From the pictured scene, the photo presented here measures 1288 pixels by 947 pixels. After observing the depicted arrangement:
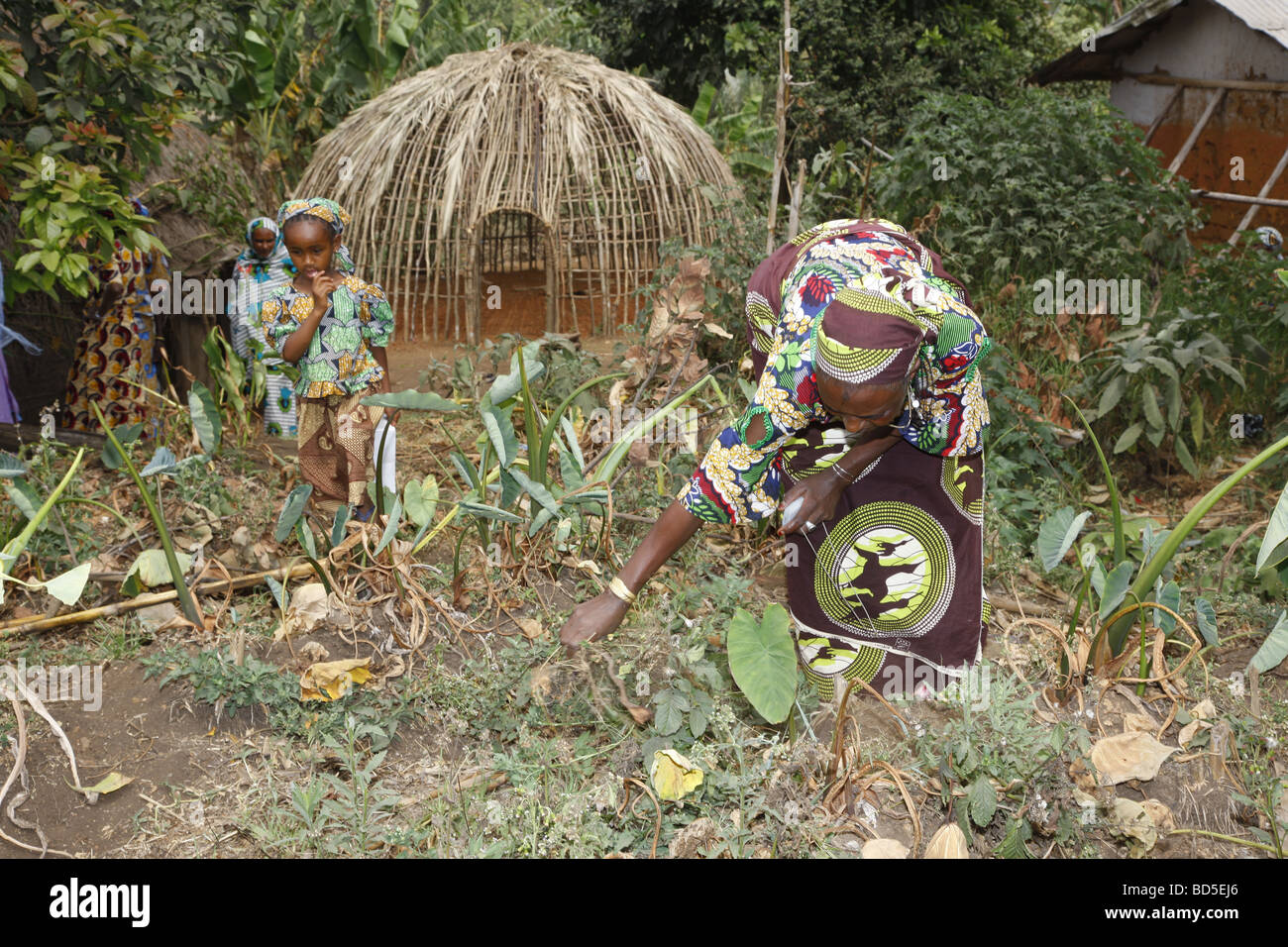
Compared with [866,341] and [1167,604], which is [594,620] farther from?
[1167,604]

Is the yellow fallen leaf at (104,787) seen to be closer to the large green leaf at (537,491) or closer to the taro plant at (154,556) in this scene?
the taro plant at (154,556)

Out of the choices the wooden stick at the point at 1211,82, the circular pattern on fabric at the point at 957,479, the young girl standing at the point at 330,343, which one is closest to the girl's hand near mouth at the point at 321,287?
the young girl standing at the point at 330,343

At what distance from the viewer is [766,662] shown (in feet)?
8.05

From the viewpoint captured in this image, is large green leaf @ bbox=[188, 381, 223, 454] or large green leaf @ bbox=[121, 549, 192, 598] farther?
large green leaf @ bbox=[188, 381, 223, 454]

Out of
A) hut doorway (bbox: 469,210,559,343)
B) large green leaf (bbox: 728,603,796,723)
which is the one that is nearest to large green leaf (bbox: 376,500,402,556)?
large green leaf (bbox: 728,603,796,723)

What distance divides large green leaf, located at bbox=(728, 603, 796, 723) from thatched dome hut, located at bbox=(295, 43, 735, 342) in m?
5.02

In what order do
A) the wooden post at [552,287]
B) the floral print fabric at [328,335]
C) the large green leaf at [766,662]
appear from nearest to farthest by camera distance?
the large green leaf at [766,662] < the floral print fabric at [328,335] < the wooden post at [552,287]

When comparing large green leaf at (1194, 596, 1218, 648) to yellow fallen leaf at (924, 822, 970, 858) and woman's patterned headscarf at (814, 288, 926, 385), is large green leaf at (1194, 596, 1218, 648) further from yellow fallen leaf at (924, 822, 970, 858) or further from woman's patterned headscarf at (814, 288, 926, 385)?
woman's patterned headscarf at (814, 288, 926, 385)

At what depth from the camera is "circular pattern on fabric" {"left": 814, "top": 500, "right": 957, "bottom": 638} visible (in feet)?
8.68

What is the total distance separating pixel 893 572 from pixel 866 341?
797mm

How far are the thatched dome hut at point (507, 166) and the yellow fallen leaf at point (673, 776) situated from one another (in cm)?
528

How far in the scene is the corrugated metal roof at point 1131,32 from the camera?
691cm

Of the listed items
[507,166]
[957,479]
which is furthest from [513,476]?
[507,166]
